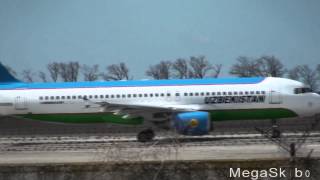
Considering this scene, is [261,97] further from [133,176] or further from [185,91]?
[133,176]

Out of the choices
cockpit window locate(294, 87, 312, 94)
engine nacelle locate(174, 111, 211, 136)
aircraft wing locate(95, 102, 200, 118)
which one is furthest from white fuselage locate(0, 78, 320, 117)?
engine nacelle locate(174, 111, 211, 136)

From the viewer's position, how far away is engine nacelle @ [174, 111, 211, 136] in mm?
26328

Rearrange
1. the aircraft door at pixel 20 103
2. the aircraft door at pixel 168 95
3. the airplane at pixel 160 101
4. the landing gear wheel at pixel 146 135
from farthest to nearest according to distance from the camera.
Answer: the aircraft door at pixel 20 103
the aircraft door at pixel 168 95
the airplane at pixel 160 101
the landing gear wheel at pixel 146 135

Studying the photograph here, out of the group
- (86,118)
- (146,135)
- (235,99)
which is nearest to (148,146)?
(146,135)

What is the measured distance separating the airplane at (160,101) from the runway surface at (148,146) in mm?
1063

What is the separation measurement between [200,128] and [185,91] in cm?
305

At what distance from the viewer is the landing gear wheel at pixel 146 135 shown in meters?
27.7

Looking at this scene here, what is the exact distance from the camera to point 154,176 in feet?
37.0

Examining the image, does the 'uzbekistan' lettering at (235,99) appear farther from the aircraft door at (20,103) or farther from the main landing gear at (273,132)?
the aircraft door at (20,103)

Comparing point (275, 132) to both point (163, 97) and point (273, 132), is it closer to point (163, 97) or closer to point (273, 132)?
point (273, 132)

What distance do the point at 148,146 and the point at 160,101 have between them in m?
12.8

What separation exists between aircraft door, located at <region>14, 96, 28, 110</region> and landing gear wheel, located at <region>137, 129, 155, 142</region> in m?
6.27

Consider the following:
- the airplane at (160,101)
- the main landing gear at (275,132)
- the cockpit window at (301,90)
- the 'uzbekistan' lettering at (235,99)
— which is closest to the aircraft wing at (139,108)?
the airplane at (160,101)

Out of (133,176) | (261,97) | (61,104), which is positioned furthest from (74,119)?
(133,176)
